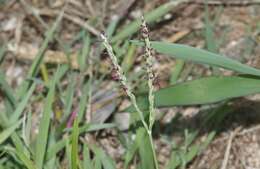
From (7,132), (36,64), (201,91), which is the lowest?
(201,91)

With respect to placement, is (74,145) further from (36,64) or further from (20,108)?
(36,64)

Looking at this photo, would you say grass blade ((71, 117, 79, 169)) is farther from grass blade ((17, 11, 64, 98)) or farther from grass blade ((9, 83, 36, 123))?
grass blade ((17, 11, 64, 98))

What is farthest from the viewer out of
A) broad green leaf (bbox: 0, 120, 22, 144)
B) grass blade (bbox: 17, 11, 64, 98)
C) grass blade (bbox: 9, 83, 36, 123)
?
grass blade (bbox: 17, 11, 64, 98)

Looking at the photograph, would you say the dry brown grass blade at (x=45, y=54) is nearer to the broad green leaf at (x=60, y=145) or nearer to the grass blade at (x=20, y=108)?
the grass blade at (x=20, y=108)

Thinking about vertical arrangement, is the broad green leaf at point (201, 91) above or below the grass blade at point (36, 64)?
below

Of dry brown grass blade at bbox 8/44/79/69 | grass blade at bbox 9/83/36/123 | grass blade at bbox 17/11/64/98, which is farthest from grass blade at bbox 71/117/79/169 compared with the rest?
dry brown grass blade at bbox 8/44/79/69

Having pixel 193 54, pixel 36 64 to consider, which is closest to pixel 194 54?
pixel 193 54

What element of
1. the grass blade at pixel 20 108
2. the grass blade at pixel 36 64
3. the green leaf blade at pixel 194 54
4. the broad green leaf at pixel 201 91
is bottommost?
the broad green leaf at pixel 201 91

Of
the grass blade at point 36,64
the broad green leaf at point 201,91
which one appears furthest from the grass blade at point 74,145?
the grass blade at point 36,64

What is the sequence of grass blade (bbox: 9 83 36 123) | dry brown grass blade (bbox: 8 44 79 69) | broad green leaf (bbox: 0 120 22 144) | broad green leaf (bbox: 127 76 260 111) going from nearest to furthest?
broad green leaf (bbox: 127 76 260 111) → broad green leaf (bbox: 0 120 22 144) → grass blade (bbox: 9 83 36 123) → dry brown grass blade (bbox: 8 44 79 69)

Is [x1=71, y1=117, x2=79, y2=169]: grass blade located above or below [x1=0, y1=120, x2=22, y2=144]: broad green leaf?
below
